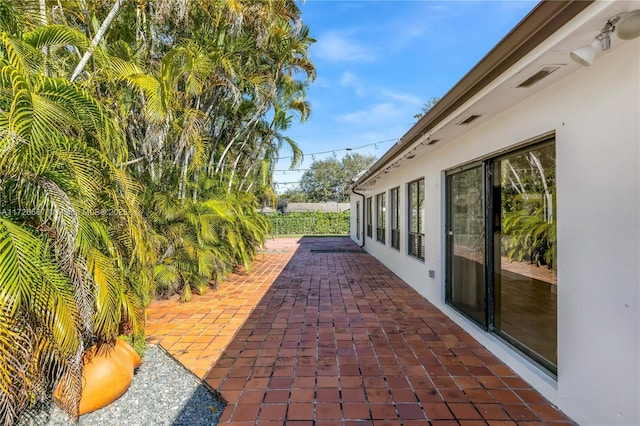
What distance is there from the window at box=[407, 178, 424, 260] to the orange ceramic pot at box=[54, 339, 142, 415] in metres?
4.86

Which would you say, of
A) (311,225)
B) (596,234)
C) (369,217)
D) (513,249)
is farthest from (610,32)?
(311,225)

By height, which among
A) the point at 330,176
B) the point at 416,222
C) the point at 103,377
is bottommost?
the point at 103,377

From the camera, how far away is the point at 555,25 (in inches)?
74.2

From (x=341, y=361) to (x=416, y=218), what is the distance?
3942mm

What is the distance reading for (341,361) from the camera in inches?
131

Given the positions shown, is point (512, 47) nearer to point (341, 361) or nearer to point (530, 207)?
point (530, 207)

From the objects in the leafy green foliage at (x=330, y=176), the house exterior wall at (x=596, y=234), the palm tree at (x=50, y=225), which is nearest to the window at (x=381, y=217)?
the house exterior wall at (x=596, y=234)

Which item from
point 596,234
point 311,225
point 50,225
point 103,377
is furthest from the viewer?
point 311,225

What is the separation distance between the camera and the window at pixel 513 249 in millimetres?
2916

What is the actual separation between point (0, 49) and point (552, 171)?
13.6 feet

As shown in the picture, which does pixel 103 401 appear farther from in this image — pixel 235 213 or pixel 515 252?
pixel 235 213

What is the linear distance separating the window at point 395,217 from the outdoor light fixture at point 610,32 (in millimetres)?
6140

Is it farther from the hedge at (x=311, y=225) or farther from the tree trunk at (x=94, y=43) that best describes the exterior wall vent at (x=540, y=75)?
the hedge at (x=311, y=225)

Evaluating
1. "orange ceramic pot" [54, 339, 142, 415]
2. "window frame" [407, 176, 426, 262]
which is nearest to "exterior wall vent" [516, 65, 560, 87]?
"window frame" [407, 176, 426, 262]
